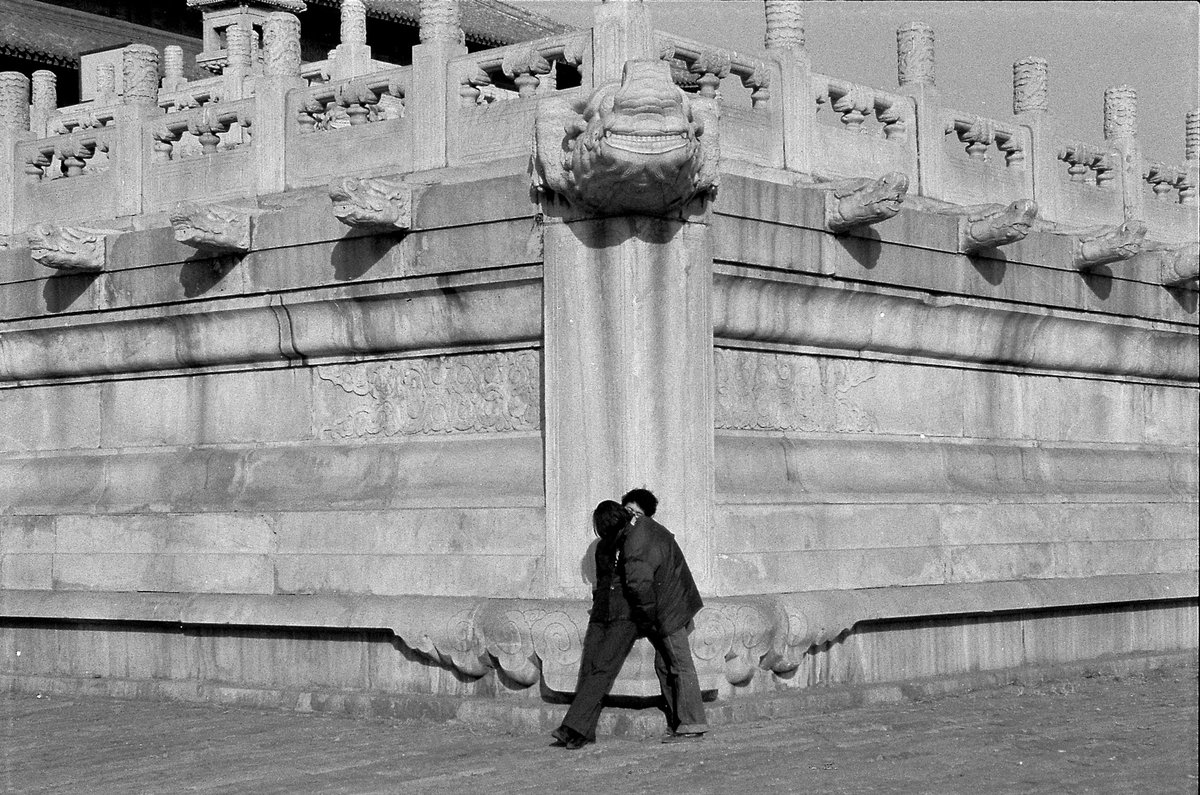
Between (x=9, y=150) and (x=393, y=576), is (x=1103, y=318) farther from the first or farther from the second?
(x=9, y=150)

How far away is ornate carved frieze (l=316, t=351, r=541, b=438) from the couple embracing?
171cm

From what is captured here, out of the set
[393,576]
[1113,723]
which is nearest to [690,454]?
[393,576]

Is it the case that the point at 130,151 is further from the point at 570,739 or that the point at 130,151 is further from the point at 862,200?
the point at 570,739

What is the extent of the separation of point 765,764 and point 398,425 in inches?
179

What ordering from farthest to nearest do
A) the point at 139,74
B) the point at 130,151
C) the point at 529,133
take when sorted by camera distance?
the point at 139,74 < the point at 130,151 < the point at 529,133

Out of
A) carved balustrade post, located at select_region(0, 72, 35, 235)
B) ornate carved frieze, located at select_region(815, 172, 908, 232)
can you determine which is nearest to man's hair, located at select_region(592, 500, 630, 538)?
ornate carved frieze, located at select_region(815, 172, 908, 232)

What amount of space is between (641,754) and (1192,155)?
10673 mm

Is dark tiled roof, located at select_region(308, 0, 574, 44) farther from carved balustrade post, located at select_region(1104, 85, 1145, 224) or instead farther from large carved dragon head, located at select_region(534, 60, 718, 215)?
large carved dragon head, located at select_region(534, 60, 718, 215)

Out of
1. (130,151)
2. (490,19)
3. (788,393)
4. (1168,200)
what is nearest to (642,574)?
(788,393)

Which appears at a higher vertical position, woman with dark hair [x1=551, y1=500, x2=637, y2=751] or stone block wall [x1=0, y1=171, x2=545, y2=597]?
stone block wall [x1=0, y1=171, x2=545, y2=597]

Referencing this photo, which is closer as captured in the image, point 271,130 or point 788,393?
point 788,393

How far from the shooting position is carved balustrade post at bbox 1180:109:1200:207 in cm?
1941

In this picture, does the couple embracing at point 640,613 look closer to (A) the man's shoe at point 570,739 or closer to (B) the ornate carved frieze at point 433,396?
(A) the man's shoe at point 570,739

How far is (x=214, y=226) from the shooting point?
15.4 m
